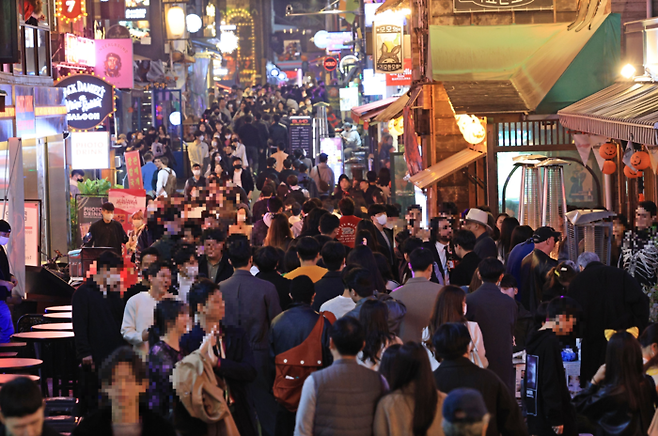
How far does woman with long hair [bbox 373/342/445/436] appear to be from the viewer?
4.65 m

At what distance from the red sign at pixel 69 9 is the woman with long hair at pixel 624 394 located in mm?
18598

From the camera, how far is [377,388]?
16.1 feet

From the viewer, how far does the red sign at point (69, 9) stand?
2136cm

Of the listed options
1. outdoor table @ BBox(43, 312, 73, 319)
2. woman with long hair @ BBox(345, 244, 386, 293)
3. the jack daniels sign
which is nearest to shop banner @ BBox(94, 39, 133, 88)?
the jack daniels sign

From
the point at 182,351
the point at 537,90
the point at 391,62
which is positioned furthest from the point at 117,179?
the point at 182,351

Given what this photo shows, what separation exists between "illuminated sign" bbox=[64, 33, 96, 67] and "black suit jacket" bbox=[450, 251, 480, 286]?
15.8m

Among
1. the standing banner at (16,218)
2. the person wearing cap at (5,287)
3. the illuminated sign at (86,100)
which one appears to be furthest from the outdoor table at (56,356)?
the illuminated sign at (86,100)

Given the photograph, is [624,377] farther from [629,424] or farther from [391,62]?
[391,62]

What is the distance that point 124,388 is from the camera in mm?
4371

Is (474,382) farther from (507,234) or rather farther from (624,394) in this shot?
(507,234)

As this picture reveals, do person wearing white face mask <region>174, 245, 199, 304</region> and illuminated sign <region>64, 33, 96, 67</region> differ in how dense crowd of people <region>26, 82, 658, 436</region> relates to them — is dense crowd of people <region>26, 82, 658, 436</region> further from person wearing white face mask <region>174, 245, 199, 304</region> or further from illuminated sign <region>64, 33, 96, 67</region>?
illuminated sign <region>64, 33, 96, 67</region>

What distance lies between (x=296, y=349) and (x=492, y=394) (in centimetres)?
177

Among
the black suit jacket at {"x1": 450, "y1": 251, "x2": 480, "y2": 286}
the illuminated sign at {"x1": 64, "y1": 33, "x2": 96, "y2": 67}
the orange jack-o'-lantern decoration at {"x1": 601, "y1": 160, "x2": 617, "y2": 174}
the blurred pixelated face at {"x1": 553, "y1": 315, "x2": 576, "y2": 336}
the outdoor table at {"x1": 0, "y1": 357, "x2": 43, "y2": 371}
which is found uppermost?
the illuminated sign at {"x1": 64, "y1": 33, "x2": 96, "y2": 67}

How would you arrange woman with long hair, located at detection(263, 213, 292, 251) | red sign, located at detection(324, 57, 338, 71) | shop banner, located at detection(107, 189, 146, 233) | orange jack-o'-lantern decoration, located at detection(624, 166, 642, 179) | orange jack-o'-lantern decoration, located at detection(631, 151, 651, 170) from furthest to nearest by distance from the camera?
red sign, located at detection(324, 57, 338, 71) < shop banner, located at detection(107, 189, 146, 233) < orange jack-o'-lantern decoration, located at detection(624, 166, 642, 179) < orange jack-o'-lantern decoration, located at detection(631, 151, 651, 170) < woman with long hair, located at detection(263, 213, 292, 251)
